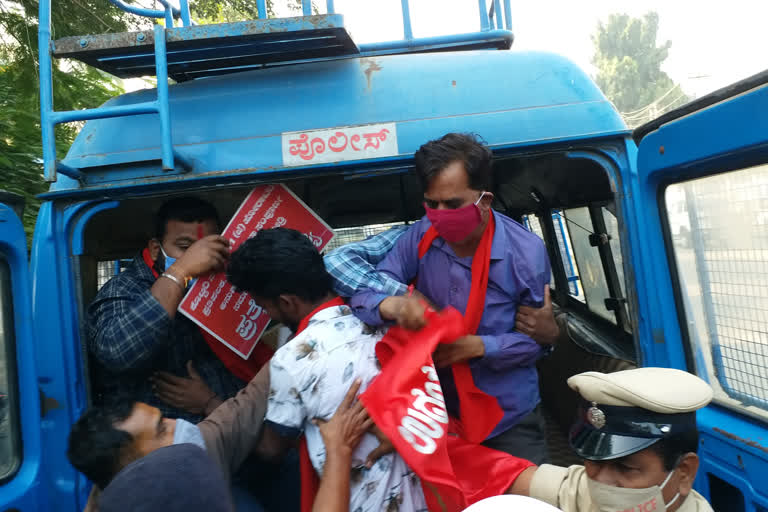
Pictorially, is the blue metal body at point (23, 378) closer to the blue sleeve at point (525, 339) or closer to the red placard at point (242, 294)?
the red placard at point (242, 294)

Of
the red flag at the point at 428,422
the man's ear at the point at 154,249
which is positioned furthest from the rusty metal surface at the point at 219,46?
the red flag at the point at 428,422

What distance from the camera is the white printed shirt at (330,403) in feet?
5.83

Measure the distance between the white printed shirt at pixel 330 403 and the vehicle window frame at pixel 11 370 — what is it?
89cm

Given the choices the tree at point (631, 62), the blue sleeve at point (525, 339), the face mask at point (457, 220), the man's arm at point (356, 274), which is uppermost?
the tree at point (631, 62)

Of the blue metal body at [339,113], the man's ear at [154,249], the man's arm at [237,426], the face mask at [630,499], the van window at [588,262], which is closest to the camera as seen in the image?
the face mask at [630,499]

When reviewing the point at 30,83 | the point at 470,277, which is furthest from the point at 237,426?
the point at 30,83

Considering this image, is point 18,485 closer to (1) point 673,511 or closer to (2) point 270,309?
(2) point 270,309

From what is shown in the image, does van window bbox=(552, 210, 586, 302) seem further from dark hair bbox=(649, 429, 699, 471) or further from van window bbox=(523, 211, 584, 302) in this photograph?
dark hair bbox=(649, 429, 699, 471)

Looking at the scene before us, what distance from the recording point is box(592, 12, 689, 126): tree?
43.8 m

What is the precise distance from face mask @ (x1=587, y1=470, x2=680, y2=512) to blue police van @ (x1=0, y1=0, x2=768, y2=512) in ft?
1.19

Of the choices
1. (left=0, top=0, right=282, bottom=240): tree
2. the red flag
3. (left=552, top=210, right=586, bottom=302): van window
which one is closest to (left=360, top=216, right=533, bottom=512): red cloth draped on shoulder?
the red flag

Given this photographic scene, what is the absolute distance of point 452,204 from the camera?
2123 millimetres

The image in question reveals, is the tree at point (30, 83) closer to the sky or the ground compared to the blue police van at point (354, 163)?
closer to the sky

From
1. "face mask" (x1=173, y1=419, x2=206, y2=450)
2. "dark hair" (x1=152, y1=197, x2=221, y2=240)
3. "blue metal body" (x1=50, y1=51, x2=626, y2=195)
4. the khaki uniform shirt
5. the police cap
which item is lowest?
the khaki uniform shirt
